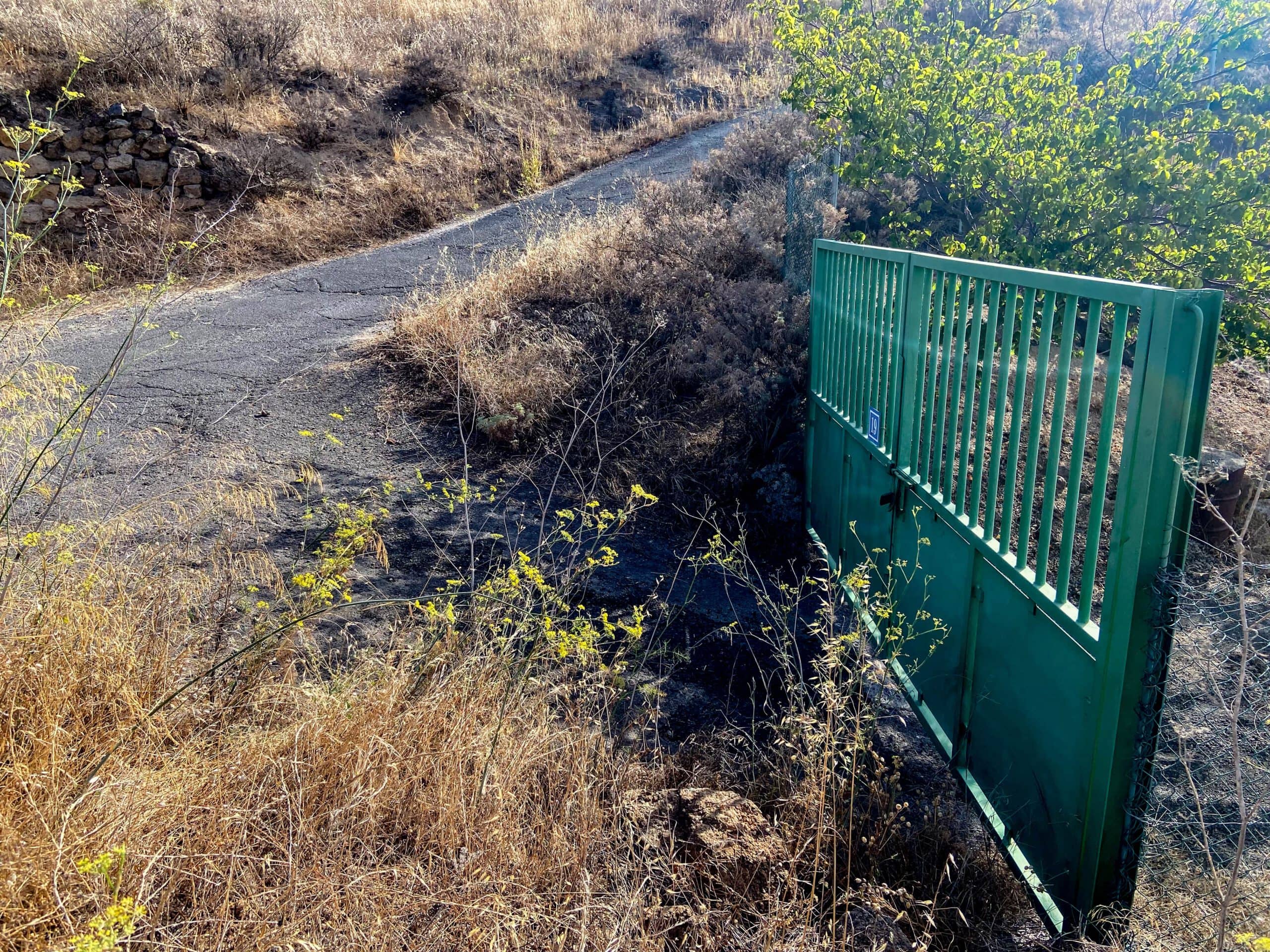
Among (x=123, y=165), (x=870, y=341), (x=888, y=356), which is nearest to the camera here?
(x=888, y=356)

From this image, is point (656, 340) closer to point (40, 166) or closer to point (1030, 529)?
point (1030, 529)

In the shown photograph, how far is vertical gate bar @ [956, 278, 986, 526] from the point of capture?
3170 mm

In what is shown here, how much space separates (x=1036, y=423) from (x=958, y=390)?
624 millimetres

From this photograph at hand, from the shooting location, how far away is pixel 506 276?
886cm

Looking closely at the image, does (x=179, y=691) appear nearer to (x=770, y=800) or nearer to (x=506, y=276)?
(x=770, y=800)

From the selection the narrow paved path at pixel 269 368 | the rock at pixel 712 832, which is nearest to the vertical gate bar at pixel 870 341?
the rock at pixel 712 832

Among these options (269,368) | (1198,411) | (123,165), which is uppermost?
(123,165)

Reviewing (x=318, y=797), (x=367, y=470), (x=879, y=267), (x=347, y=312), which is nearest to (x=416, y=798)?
(x=318, y=797)

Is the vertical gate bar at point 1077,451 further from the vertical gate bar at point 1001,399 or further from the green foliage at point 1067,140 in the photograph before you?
the green foliage at point 1067,140

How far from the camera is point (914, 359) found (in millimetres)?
3916

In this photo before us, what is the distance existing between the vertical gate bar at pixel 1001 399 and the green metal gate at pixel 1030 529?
0.01 metres

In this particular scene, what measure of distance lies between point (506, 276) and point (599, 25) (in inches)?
618

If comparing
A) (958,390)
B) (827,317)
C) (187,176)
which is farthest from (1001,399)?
(187,176)

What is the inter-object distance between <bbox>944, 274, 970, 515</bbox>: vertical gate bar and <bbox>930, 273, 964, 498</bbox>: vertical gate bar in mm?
31
